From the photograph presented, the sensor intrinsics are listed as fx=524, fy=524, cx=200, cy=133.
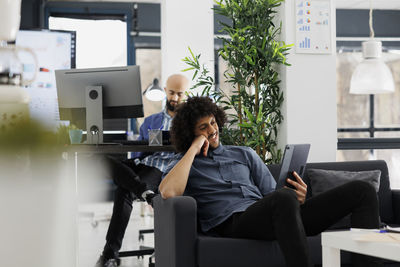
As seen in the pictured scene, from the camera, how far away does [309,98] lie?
4.07 metres

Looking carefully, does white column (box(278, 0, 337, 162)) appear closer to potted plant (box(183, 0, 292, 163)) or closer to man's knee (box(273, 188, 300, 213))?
potted plant (box(183, 0, 292, 163))

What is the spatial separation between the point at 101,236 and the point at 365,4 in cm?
613

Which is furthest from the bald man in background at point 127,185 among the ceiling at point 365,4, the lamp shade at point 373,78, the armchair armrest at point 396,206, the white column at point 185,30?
the ceiling at point 365,4

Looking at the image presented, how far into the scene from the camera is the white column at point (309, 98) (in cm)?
402

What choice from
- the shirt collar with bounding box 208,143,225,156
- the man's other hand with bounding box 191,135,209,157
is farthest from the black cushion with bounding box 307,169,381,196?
the man's other hand with bounding box 191,135,209,157

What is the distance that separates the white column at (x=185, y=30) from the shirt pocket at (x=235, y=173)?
3.10m

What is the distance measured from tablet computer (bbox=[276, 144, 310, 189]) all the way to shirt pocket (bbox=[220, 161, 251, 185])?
0.86ft

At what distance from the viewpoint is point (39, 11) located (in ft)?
27.6

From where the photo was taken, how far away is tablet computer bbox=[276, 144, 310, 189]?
2.72 metres

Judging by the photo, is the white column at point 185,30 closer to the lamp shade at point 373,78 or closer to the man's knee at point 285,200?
the lamp shade at point 373,78

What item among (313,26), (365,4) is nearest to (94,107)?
(313,26)

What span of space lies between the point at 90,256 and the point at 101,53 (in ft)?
16.4

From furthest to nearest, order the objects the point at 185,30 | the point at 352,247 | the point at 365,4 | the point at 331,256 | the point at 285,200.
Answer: the point at 365,4 < the point at 185,30 < the point at 285,200 < the point at 331,256 < the point at 352,247

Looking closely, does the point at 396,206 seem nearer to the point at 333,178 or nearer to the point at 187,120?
the point at 333,178
